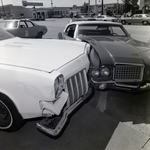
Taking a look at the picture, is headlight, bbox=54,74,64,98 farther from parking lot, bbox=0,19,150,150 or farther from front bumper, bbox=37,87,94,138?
parking lot, bbox=0,19,150,150

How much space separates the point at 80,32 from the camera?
15.9 ft

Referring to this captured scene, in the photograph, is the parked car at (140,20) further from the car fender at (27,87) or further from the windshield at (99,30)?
the car fender at (27,87)

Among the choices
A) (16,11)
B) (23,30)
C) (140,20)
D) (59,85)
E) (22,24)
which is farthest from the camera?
(16,11)

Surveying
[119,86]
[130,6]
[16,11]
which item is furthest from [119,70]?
[16,11]

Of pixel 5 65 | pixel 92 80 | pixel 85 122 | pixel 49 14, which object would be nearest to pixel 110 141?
pixel 85 122

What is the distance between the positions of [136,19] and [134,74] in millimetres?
22602

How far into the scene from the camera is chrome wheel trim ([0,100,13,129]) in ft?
7.13

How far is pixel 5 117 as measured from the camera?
2.27m

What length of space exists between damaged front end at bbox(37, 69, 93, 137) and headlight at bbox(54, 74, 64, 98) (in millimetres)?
133

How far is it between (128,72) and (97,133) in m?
1.26

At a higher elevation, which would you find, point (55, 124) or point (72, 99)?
point (72, 99)

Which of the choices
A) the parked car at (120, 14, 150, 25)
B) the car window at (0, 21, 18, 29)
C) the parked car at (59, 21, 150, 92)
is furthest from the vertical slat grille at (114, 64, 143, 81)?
the parked car at (120, 14, 150, 25)

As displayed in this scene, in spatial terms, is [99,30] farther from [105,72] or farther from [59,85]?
[59,85]

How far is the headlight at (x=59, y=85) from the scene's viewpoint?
1.88 meters
